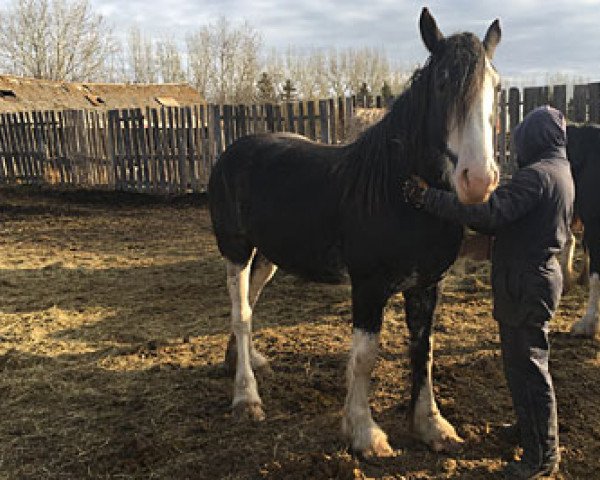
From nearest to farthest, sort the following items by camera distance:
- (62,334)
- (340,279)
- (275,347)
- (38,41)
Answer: (340,279), (275,347), (62,334), (38,41)

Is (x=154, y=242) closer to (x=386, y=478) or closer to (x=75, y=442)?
(x=75, y=442)

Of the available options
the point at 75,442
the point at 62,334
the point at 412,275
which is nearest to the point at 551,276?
the point at 412,275

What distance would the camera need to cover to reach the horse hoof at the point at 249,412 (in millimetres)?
3332

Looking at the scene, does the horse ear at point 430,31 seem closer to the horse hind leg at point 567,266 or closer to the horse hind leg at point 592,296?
the horse hind leg at point 592,296

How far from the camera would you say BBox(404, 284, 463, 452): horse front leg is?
2.95 m

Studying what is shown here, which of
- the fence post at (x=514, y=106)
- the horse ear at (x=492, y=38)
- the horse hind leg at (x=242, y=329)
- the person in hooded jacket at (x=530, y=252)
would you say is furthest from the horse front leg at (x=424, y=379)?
the fence post at (x=514, y=106)

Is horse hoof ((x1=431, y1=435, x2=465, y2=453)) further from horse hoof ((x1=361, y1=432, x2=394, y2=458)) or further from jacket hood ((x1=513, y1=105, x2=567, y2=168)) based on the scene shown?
jacket hood ((x1=513, y1=105, x2=567, y2=168))

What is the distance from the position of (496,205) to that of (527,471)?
1448 millimetres

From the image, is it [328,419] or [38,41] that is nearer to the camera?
[328,419]

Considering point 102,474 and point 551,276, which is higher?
point 551,276

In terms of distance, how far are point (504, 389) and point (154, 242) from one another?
→ 22.7 feet

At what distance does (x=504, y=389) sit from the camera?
3.62 m

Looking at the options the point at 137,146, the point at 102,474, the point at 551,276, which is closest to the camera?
the point at 551,276

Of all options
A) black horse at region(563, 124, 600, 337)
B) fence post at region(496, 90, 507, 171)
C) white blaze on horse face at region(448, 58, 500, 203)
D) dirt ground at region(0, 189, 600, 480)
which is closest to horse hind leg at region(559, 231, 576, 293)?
dirt ground at region(0, 189, 600, 480)
